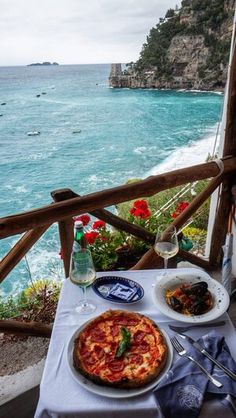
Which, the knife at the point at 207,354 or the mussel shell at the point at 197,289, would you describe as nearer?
the knife at the point at 207,354

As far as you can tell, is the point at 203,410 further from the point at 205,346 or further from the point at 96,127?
the point at 96,127

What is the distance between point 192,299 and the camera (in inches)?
41.6

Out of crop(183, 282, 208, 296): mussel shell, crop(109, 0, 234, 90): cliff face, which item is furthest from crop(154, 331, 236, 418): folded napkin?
crop(109, 0, 234, 90): cliff face

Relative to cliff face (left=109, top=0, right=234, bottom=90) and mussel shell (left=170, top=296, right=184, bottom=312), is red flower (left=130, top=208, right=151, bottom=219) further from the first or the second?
cliff face (left=109, top=0, right=234, bottom=90)

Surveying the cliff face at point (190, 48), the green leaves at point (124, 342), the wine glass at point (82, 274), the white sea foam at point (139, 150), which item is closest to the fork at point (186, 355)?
→ the green leaves at point (124, 342)

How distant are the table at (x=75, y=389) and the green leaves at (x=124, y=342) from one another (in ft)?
→ 0.37

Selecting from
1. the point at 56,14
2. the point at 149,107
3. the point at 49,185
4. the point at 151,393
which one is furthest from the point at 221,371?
the point at 149,107

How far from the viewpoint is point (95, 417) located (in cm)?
75

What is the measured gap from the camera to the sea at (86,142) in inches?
762

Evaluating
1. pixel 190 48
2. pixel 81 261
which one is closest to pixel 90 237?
pixel 81 261

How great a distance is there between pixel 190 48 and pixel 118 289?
119 ft

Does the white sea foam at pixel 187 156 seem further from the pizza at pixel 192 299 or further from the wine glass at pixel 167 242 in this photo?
the pizza at pixel 192 299

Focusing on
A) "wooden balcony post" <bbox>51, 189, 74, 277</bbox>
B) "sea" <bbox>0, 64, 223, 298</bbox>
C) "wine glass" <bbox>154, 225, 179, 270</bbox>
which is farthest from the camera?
"sea" <bbox>0, 64, 223, 298</bbox>

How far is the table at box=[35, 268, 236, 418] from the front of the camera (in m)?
0.75
